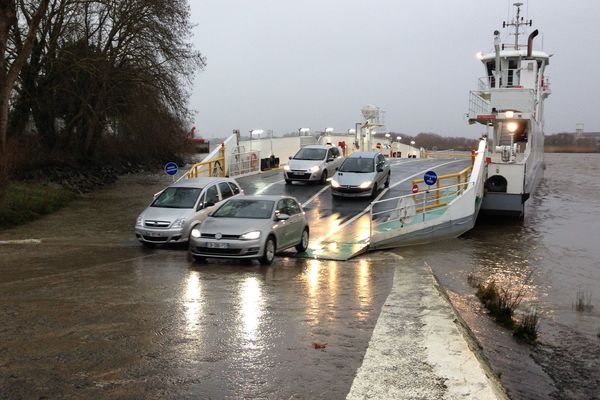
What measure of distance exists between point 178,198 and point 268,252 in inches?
175

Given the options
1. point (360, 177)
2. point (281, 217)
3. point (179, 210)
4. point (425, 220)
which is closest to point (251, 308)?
point (281, 217)

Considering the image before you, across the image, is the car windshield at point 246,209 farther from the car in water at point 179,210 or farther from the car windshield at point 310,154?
the car windshield at point 310,154

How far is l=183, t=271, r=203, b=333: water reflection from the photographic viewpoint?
25.4 feet

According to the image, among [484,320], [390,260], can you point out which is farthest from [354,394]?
[390,260]

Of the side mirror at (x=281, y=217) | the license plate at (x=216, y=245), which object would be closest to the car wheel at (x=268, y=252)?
the side mirror at (x=281, y=217)

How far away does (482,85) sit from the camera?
32062mm

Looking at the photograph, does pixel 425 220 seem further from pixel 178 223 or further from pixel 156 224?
pixel 156 224

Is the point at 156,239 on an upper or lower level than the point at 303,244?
upper

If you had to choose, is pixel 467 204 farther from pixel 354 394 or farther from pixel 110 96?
pixel 110 96

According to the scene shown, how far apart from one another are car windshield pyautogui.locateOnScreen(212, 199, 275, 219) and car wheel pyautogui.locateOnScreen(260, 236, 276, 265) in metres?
0.74

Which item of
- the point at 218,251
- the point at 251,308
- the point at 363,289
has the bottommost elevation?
the point at 363,289

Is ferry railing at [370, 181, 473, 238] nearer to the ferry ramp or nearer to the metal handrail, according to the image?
the ferry ramp

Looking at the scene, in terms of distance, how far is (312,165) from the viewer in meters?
26.4

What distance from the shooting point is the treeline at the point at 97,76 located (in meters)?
29.6
